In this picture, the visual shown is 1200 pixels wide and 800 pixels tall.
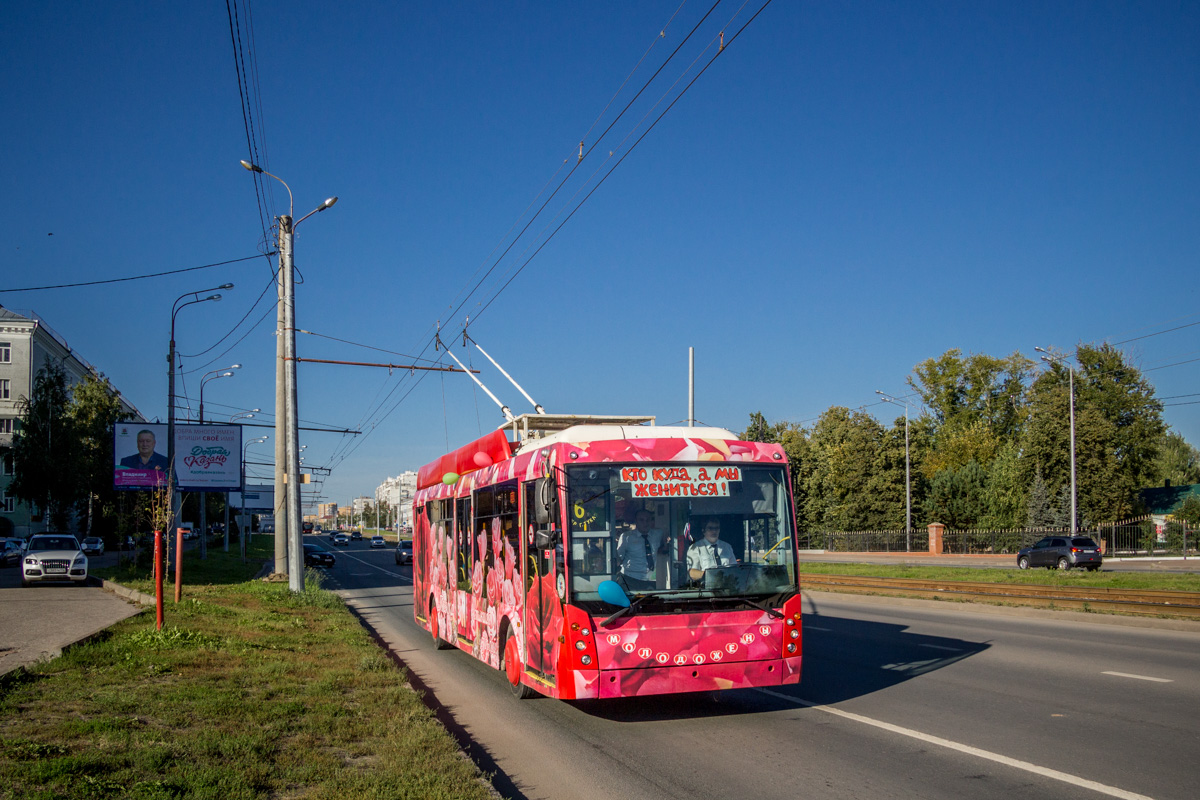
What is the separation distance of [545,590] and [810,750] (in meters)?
2.63

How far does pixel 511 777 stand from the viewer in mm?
6832

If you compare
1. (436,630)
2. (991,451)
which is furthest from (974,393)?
(436,630)

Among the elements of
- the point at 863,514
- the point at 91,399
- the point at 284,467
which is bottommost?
the point at 863,514

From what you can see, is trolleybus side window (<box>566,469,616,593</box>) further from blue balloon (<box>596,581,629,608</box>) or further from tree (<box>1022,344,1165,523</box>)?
tree (<box>1022,344,1165,523</box>)

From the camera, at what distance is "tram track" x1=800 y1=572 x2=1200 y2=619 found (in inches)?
712

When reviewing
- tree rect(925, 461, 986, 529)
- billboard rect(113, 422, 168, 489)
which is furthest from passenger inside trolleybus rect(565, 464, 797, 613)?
tree rect(925, 461, 986, 529)

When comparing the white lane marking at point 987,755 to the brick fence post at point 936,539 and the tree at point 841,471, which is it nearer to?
the brick fence post at point 936,539

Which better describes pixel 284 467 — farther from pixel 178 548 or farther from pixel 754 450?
pixel 754 450

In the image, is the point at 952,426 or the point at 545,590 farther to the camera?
the point at 952,426

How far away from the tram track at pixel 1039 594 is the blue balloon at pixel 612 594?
44.3 feet

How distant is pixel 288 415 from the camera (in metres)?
22.7

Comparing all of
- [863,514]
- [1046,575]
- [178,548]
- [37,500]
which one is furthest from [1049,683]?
[863,514]

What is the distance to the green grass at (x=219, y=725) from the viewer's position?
5.82 metres

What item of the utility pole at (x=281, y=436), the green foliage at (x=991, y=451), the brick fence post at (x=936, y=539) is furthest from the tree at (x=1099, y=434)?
the utility pole at (x=281, y=436)
